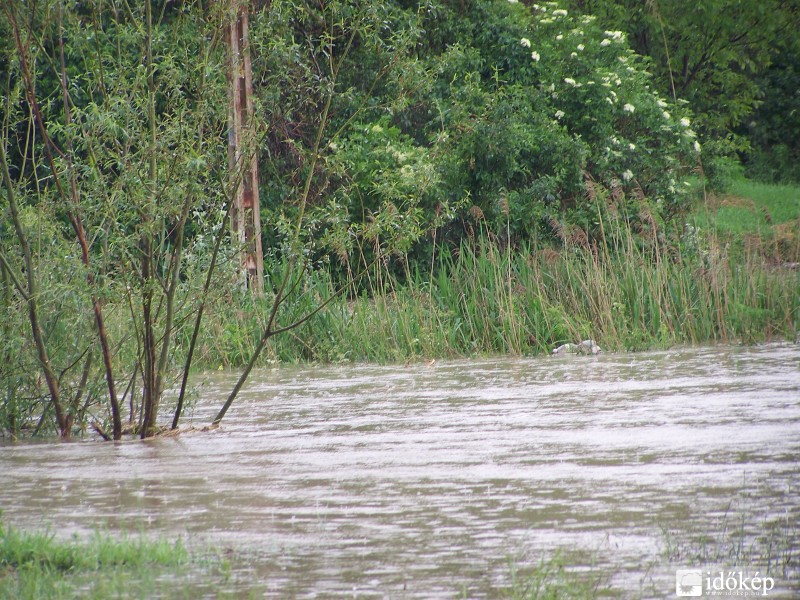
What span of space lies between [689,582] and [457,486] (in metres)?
1.83

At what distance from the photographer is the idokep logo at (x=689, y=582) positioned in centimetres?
399

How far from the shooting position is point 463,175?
60.0ft

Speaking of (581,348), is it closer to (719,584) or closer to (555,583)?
(719,584)

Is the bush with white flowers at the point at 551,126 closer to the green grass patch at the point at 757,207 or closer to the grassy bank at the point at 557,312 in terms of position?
the green grass patch at the point at 757,207

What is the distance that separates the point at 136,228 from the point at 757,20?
26.9 m

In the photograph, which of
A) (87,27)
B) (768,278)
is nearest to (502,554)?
(87,27)

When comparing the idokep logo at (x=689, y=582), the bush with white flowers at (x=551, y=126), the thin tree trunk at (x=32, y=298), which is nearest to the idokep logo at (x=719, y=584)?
the idokep logo at (x=689, y=582)

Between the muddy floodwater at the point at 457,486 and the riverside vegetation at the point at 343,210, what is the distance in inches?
35.8

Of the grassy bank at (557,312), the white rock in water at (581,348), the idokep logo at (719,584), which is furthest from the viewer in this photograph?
the grassy bank at (557,312)

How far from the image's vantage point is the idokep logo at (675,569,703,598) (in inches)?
157

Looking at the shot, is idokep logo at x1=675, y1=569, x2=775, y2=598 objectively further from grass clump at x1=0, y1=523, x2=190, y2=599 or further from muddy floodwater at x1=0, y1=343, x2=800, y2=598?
grass clump at x1=0, y1=523, x2=190, y2=599

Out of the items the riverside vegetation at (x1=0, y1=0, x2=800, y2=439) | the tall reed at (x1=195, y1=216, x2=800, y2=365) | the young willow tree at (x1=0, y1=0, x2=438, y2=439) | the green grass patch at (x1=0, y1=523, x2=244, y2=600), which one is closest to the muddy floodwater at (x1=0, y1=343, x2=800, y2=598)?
the green grass patch at (x1=0, y1=523, x2=244, y2=600)

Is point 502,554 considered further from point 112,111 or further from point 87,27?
point 87,27

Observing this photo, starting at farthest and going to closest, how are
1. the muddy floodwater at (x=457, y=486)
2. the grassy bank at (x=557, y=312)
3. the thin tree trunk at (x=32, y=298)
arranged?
1. the grassy bank at (x=557, y=312)
2. the thin tree trunk at (x=32, y=298)
3. the muddy floodwater at (x=457, y=486)
